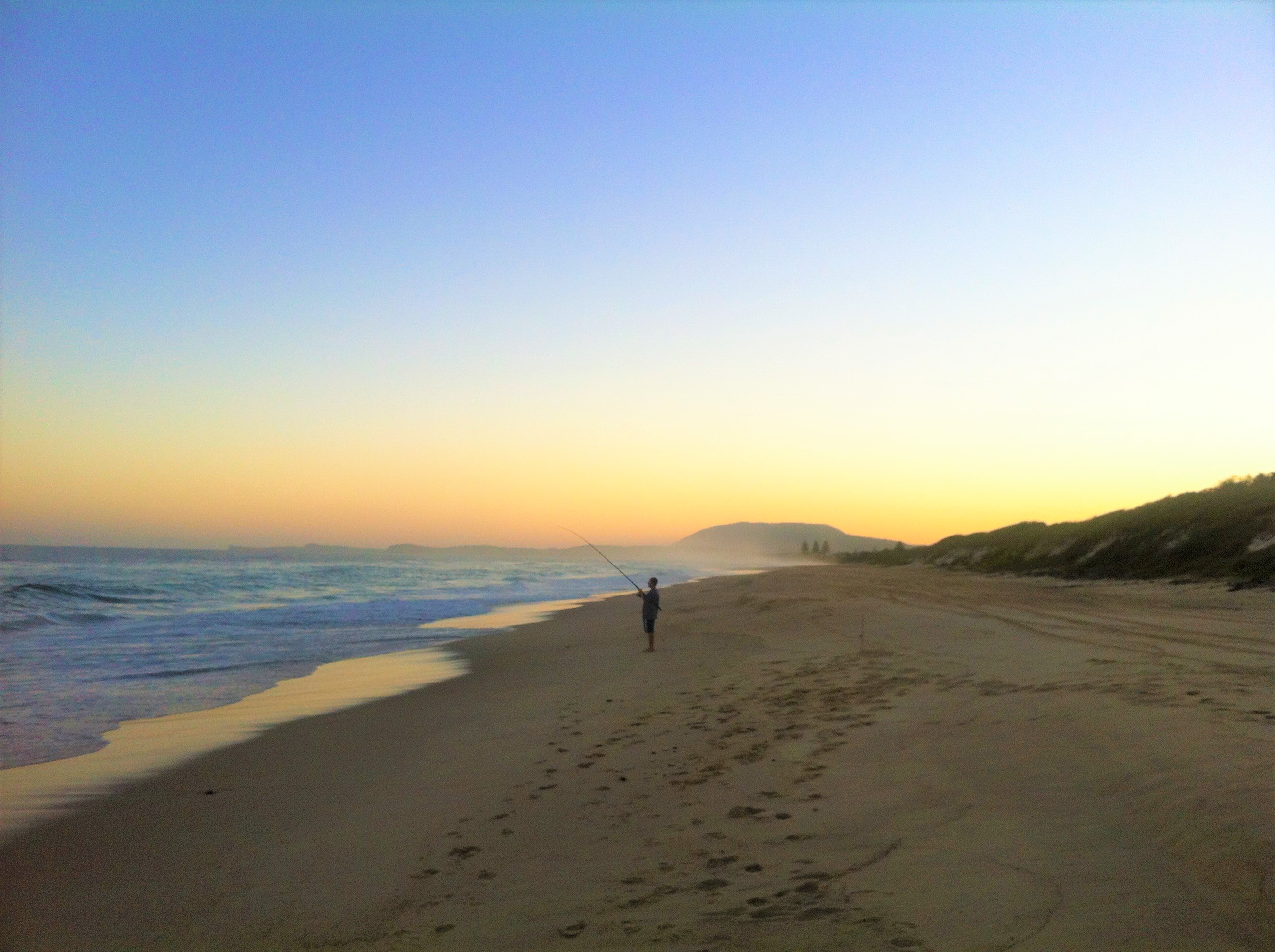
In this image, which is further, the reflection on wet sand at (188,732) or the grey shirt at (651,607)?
the grey shirt at (651,607)

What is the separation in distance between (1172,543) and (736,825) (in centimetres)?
2946

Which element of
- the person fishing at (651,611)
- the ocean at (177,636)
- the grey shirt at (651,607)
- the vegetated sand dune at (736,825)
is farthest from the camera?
the grey shirt at (651,607)

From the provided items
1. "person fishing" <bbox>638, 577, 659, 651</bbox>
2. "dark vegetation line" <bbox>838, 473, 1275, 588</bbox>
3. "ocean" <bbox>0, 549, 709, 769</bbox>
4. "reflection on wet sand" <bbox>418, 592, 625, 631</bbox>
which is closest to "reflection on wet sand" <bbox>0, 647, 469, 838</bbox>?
"ocean" <bbox>0, 549, 709, 769</bbox>

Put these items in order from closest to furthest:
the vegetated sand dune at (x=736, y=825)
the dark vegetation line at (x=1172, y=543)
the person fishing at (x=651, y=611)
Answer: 1. the vegetated sand dune at (x=736, y=825)
2. the person fishing at (x=651, y=611)
3. the dark vegetation line at (x=1172, y=543)

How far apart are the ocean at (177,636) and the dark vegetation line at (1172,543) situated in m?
17.5

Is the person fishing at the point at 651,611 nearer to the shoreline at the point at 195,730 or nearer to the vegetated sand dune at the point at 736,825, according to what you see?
the shoreline at the point at 195,730

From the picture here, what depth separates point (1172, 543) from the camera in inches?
1125

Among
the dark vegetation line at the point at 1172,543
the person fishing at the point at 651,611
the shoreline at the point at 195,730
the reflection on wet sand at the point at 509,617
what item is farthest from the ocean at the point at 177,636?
the dark vegetation line at the point at 1172,543

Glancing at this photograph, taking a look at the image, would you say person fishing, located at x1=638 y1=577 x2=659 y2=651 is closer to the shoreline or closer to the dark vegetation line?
the shoreline

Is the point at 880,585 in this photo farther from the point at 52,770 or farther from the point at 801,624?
the point at 52,770

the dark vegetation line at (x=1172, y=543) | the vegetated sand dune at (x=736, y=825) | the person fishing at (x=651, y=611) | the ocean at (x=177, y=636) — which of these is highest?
the dark vegetation line at (x=1172, y=543)

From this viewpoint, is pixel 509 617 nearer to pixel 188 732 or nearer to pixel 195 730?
pixel 195 730

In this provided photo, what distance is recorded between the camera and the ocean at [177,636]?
450 inches

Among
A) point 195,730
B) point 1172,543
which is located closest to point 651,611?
point 195,730
